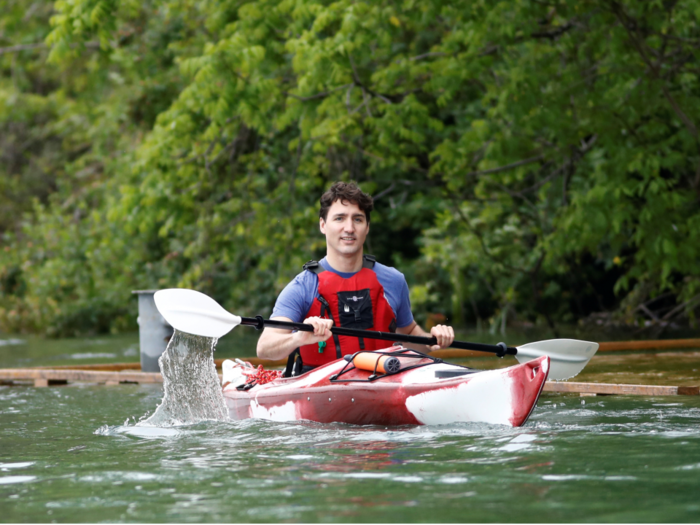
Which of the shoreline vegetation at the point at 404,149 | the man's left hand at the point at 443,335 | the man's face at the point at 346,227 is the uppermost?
the shoreline vegetation at the point at 404,149

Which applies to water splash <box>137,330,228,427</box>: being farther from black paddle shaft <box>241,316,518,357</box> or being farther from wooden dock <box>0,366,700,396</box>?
wooden dock <box>0,366,700,396</box>

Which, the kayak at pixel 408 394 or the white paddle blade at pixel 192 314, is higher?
the white paddle blade at pixel 192 314

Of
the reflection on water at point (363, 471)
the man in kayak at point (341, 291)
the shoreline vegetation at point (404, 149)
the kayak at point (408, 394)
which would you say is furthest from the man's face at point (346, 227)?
the shoreline vegetation at point (404, 149)

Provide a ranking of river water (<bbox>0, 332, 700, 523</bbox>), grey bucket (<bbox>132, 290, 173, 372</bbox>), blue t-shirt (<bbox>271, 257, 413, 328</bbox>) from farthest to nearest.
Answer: grey bucket (<bbox>132, 290, 173, 372</bbox>), blue t-shirt (<bbox>271, 257, 413, 328</bbox>), river water (<bbox>0, 332, 700, 523</bbox>)

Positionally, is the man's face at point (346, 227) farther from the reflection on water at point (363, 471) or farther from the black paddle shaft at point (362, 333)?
the reflection on water at point (363, 471)

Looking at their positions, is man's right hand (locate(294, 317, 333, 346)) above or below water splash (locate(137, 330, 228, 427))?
above

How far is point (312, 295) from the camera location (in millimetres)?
4496

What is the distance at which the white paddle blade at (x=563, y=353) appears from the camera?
15.5 feet

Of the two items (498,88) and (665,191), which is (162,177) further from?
(665,191)

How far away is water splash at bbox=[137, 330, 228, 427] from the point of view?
4.68m

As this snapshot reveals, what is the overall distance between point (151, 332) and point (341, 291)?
10.4ft

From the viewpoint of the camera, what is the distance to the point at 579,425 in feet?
13.6

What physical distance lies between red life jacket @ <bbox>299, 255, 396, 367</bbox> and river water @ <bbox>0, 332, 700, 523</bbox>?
0.42 meters

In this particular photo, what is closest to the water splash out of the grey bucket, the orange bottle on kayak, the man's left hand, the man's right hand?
the man's right hand
